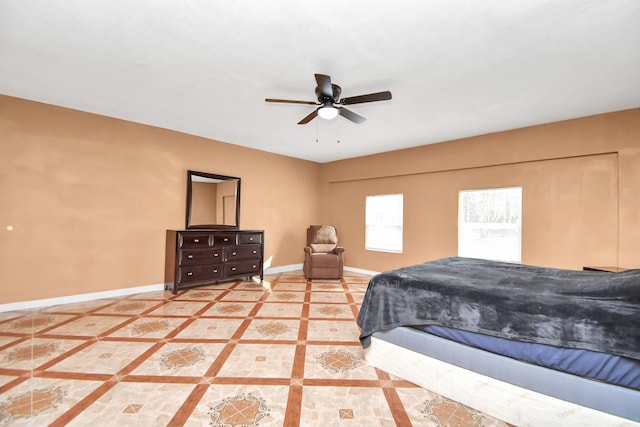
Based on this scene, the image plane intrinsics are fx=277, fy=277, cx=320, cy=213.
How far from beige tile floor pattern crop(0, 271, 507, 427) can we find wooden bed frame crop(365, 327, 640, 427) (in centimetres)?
10

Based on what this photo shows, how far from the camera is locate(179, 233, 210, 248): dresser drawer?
177 inches

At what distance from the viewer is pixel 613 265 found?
3611 mm

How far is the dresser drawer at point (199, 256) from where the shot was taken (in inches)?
176

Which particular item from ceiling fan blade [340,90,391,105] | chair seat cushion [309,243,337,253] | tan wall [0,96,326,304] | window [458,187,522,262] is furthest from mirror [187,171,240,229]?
window [458,187,522,262]

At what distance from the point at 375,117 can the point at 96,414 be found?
4056 mm

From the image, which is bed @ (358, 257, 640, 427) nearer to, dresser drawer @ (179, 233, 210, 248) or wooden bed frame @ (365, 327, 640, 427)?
wooden bed frame @ (365, 327, 640, 427)

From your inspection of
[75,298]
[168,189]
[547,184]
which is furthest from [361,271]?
[75,298]

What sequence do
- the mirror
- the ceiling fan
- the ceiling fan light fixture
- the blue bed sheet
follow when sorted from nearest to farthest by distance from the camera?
1. the blue bed sheet
2. the ceiling fan
3. the ceiling fan light fixture
4. the mirror

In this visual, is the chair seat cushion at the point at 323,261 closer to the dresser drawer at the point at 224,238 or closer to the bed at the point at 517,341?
the dresser drawer at the point at 224,238

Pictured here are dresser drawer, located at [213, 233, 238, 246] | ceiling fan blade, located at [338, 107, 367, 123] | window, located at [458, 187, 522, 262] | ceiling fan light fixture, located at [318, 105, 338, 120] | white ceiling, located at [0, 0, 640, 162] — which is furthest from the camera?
dresser drawer, located at [213, 233, 238, 246]

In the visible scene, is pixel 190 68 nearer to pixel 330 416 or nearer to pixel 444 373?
pixel 330 416

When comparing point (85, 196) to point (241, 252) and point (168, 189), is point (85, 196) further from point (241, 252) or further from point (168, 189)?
point (241, 252)

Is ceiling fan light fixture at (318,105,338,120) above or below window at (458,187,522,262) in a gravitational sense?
above

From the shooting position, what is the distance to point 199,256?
4656 mm
